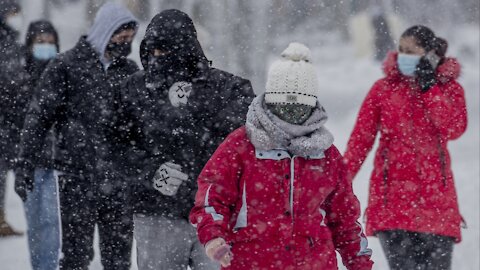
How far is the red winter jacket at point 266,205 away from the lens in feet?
11.3

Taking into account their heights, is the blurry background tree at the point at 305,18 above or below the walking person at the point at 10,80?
above

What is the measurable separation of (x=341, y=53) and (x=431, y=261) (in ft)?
89.6

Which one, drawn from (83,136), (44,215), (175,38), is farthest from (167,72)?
(44,215)

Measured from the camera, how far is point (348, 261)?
12.0 ft

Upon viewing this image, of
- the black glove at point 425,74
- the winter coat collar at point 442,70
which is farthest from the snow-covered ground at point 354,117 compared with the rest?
the black glove at point 425,74

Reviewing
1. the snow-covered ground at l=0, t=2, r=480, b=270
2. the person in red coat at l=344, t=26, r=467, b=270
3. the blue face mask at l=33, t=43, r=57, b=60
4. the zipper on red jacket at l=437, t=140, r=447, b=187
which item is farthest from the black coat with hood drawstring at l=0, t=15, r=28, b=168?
the zipper on red jacket at l=437, t=140, r=447, b=187

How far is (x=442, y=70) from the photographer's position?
5199 mm

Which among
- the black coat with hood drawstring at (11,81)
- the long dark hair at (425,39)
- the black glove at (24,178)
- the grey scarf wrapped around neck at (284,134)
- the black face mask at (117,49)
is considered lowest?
the grey scarf wrapped around neck at (284,134)

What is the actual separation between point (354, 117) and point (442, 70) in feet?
45.1

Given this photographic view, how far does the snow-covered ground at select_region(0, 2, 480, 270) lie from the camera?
7.74 m

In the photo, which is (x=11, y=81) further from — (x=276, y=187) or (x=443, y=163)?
(x=276, y=187)

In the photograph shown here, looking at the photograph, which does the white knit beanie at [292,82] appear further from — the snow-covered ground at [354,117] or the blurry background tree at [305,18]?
the blurry background tree at [305,18]

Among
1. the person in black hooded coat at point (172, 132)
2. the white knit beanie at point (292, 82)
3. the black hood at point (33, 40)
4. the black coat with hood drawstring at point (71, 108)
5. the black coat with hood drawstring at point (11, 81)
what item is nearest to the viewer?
the white knit beanie at point (292, 82)

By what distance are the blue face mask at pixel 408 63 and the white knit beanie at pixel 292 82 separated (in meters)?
1.61
